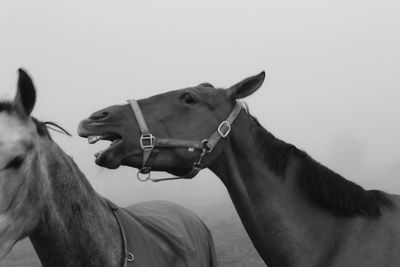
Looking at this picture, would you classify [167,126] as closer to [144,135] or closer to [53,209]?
[144,135]

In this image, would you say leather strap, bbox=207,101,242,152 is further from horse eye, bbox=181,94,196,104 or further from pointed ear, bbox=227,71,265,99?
horse eye, bbox=181,94,196,104

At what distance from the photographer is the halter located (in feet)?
13.5

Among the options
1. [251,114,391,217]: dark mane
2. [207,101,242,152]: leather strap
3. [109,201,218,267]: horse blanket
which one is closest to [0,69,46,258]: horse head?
[109,201,218,267]: horse blanket

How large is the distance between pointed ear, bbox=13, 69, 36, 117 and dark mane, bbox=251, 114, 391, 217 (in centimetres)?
218

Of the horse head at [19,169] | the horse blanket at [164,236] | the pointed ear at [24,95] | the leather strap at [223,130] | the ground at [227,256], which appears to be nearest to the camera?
the horse head at [19,169]

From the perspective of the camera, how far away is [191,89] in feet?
14.5

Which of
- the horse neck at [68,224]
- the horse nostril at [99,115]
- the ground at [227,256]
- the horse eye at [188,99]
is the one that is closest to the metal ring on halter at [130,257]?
the horse neck at [68,224]

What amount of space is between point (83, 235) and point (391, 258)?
9.37ft

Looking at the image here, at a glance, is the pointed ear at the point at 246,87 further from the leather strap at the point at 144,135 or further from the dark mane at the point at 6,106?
the dark mane at the point at 6,106

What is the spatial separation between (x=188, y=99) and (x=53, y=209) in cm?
167

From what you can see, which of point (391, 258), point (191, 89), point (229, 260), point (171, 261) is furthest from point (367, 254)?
point (229, 260)

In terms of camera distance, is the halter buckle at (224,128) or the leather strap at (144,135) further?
the halter buckle at (224,128)

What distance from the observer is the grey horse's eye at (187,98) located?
435 centimetres

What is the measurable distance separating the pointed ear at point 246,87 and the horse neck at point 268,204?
8.5 inches
